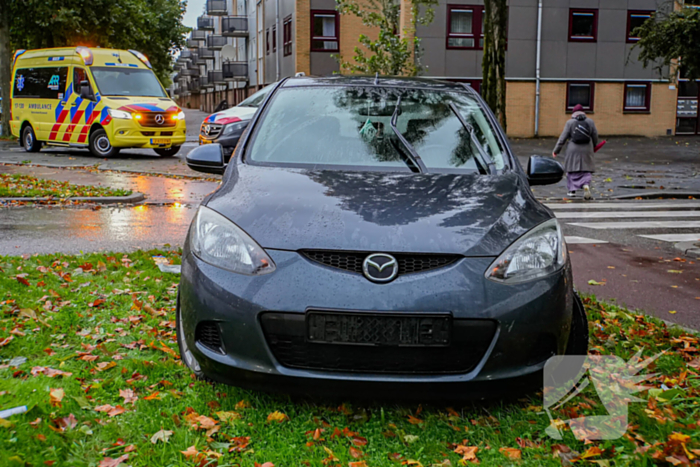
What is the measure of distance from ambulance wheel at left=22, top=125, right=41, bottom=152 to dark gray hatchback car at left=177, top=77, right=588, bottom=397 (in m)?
20.6

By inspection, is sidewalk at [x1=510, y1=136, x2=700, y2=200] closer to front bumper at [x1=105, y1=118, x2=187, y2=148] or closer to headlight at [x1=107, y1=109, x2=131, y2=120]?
front bumper at [x1=105, y1=118, x2=187, y2=148]

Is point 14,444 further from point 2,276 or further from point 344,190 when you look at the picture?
point 2,276

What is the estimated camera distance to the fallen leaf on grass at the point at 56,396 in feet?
11.1

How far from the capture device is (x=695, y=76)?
21016 millimetres

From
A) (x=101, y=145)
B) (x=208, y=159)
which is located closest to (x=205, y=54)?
(x=101, y=145)

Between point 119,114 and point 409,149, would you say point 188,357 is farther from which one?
point 119,114

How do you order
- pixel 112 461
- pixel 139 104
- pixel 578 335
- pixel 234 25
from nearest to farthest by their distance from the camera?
1. pixel 112 461
2. pixel 578 335
3. pixel 139 104
4. pixel 234 25

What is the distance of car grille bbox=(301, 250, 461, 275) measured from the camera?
3.12m

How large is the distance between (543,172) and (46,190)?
959 centimetres

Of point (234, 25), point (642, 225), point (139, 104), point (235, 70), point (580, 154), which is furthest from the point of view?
point (234, 25)

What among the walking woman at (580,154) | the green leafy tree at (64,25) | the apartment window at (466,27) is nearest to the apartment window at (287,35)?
the green leafy tree at (64,25)

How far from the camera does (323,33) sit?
121 ft

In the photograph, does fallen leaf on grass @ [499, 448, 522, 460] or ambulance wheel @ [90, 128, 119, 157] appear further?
ambulance wheel @ [90, 128, 119, 157]

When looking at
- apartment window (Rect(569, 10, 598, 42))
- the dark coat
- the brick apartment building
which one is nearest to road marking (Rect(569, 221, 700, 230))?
the dark coat
